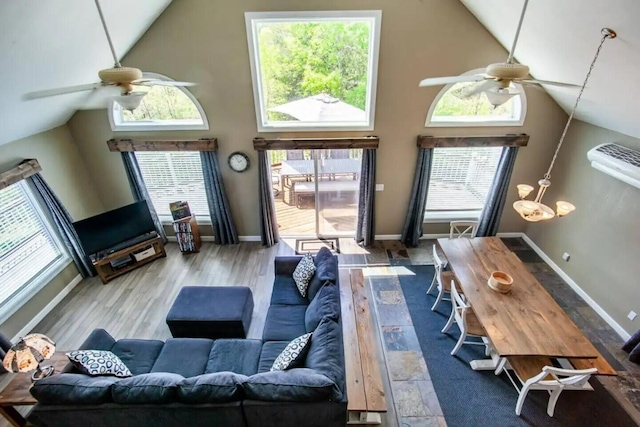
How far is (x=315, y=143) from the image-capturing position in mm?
5004

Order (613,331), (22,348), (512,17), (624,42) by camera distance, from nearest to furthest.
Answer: (624,42) < (22,348) < (512,17) < (613,331)

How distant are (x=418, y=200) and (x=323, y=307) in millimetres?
2992

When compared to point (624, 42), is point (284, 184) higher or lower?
lower

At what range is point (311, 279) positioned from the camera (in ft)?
13.1

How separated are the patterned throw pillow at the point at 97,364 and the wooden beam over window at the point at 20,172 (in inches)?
100

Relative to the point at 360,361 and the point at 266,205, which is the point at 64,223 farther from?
the point at 360,361

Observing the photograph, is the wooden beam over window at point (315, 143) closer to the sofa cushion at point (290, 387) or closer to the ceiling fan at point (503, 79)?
the ceiling fan at point (503, 79)

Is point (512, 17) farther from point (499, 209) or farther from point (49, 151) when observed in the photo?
point (49, 151)

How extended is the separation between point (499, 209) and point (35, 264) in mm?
7492

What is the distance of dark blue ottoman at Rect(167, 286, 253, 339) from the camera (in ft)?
12.3

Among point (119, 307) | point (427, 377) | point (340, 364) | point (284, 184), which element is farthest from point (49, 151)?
point (427, 377)

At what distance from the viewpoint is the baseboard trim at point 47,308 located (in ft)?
13.9

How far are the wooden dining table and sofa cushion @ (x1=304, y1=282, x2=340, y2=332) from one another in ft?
4.88

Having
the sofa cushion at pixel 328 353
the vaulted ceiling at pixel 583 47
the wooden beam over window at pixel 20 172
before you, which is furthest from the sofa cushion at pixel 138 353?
the vaulted ceiling at pixel 583 47
